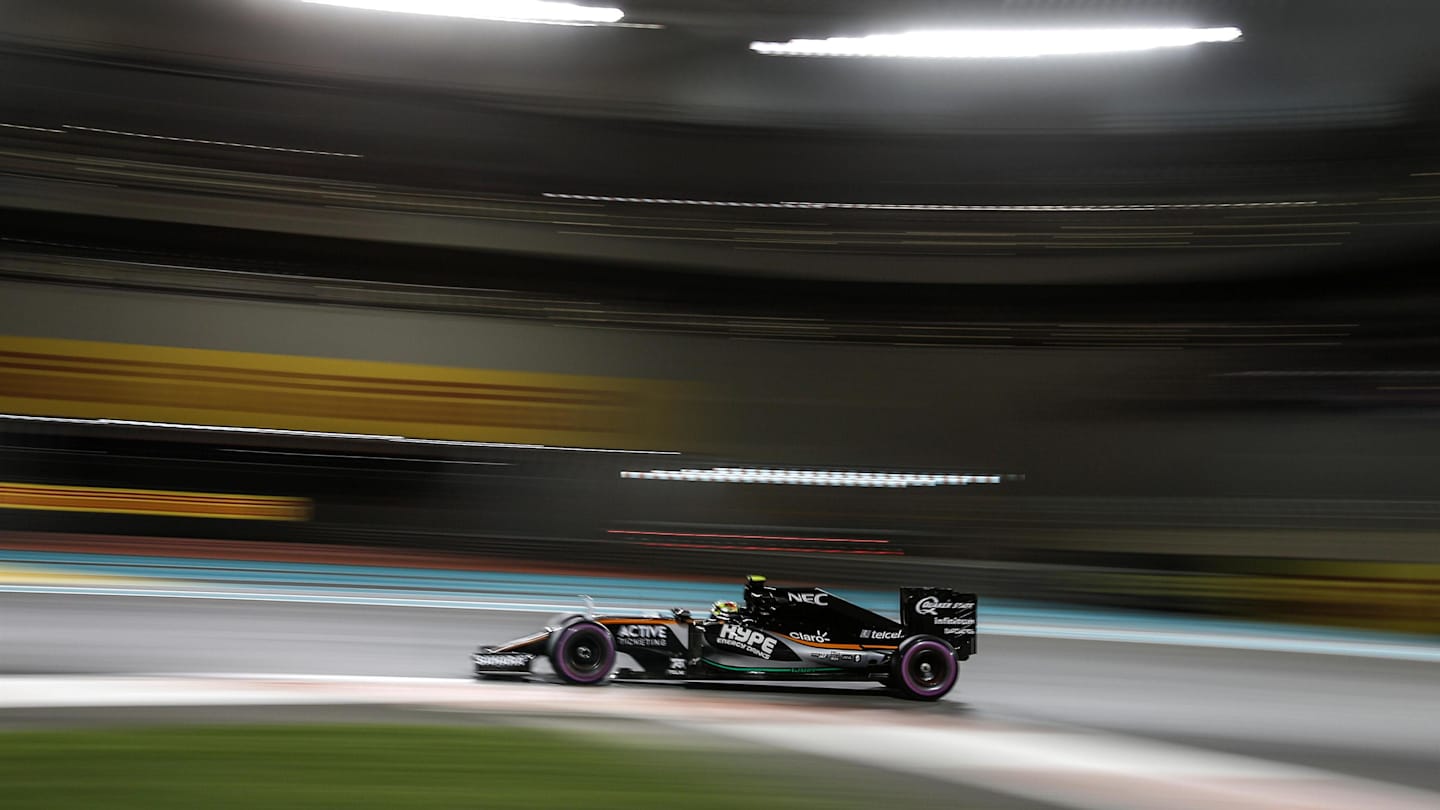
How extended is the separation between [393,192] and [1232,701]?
2001 cm

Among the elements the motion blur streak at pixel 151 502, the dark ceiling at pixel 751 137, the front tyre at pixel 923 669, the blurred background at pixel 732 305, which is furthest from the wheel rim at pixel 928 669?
the dark ceiling at pixel 751 137

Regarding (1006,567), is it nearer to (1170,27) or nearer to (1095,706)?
(1095,706)

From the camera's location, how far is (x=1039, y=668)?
10.1m

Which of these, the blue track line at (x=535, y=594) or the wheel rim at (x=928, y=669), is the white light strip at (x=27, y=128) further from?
the wheel rim at (x=928, y=669)

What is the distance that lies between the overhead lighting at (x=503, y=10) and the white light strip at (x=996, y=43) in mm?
3337

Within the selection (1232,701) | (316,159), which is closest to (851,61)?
(316,159)

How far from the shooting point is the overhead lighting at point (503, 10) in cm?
2289

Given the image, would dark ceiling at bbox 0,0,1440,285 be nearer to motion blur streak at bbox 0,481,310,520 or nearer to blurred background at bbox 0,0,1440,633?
blurred background at bbox 0,0,1440,633

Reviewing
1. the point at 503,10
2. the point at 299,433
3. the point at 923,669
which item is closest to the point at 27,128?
the point at 299,433

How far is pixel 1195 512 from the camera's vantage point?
19750 millimetres

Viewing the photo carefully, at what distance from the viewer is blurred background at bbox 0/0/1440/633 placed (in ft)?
67.7

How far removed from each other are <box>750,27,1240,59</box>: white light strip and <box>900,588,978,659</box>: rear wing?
57.0ft

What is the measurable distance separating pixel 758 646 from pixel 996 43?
737 inches

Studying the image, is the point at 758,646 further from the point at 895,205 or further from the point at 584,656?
the point at 895,205
